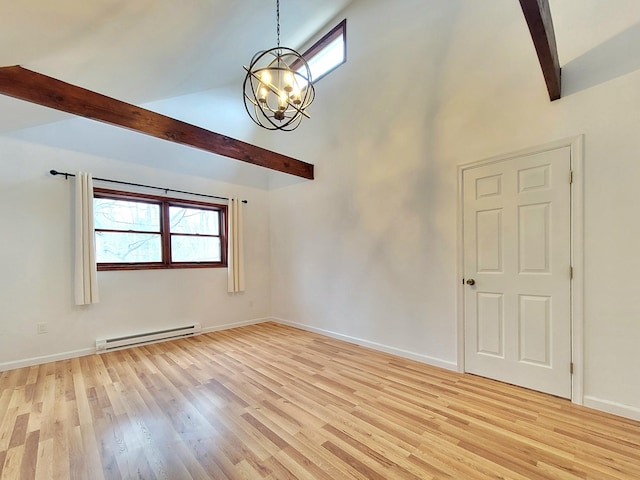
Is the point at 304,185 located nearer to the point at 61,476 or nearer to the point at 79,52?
the point at 79,52

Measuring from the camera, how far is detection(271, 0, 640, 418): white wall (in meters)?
2.13

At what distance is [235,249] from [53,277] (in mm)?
2321

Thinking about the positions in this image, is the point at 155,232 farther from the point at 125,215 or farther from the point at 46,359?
the point at 46,359

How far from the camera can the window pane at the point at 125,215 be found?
3.77 meters

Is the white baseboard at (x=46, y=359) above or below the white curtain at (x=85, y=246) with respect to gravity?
below

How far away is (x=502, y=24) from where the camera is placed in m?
2.67

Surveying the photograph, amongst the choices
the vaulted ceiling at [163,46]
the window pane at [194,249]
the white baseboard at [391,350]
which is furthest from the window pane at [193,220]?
the white baseboard at [391,350]

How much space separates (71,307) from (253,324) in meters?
2.61

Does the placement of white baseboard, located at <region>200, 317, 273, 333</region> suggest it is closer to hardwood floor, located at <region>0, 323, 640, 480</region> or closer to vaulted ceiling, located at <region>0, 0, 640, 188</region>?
hardwood floor, located at <region>0, 323, 640, 480</region>

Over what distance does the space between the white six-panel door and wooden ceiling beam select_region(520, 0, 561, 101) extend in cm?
56

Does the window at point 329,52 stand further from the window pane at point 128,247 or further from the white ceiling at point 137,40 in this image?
the window pane at point 128,247

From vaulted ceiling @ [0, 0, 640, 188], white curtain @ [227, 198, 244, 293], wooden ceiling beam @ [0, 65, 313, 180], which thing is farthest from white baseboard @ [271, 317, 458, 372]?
vaulted ceiling @ [0, 0, 640, 188]

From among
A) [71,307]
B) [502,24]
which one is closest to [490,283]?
[502,24]

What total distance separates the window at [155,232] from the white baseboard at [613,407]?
15.8 feet
